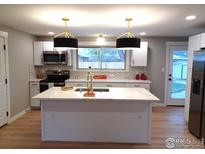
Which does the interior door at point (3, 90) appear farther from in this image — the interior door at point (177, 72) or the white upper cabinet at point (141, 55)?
the interior door at point (177, 72)

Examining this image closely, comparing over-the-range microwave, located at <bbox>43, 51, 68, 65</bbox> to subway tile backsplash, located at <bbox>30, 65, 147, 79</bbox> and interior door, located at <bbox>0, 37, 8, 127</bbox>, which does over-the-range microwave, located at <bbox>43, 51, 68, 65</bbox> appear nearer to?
subway tile backsplash, located at <bbox>30, 65, 147, 79</bbox>

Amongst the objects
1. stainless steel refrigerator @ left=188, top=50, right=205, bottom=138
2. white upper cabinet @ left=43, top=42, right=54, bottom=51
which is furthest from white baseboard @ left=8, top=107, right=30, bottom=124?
stainless steel refrigerator @ left=188, top=50, right=205, bottom=138

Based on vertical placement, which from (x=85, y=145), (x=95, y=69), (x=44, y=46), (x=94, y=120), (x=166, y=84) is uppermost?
(x=44, y=46)

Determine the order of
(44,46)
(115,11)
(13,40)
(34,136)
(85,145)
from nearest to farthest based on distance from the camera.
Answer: (115,11) → (85,145) → (34,136) → (13,40) → (44,46)

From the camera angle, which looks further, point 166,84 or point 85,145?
point 166,84

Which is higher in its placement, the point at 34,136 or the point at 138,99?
the point at 138,99

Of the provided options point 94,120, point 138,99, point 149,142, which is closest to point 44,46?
point 94,120

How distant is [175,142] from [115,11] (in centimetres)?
248

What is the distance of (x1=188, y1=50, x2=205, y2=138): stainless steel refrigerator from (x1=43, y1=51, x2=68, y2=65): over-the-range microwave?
3.53 metres

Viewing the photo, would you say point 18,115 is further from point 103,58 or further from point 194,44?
point 194,44

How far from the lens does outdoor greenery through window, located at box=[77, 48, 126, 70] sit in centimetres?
565

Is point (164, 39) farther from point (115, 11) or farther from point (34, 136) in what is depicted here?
point (34, 136)

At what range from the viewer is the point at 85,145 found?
2.98m
